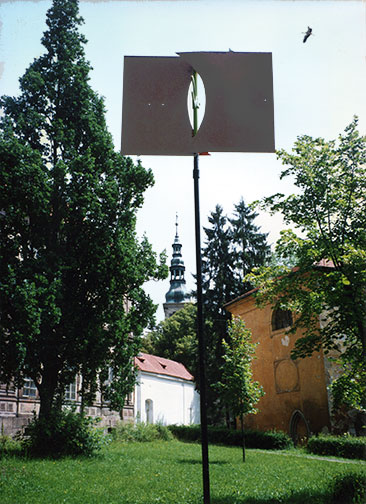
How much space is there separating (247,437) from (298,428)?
2834 mm

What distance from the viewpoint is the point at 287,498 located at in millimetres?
8109

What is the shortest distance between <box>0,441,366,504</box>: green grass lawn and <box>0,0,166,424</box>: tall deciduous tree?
3.22 meters

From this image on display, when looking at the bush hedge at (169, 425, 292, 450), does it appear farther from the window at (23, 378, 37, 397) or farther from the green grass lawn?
the window at (23, 378, 37, 397)

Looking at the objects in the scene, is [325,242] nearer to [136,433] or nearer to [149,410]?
[136,433]

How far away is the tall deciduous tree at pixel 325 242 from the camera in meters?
10.2

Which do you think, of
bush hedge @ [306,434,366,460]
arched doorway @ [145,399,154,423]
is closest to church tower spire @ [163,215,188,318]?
arched doorway @ [145,399,154,423]

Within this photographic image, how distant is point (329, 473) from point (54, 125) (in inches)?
548

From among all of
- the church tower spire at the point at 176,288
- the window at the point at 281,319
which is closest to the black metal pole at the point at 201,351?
the window at the point at 281,319

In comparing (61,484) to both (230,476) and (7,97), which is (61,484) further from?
(7,97)

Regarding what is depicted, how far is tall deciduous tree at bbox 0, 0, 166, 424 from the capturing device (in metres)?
14.3

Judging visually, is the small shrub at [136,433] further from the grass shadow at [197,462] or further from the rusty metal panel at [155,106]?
the rusty metal panel at [155,106]

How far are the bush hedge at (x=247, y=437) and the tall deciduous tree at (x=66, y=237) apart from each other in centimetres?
960

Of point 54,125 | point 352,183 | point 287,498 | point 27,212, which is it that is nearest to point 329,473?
point 287,498

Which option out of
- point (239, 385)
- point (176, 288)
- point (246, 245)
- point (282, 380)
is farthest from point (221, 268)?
point (176, 288)
